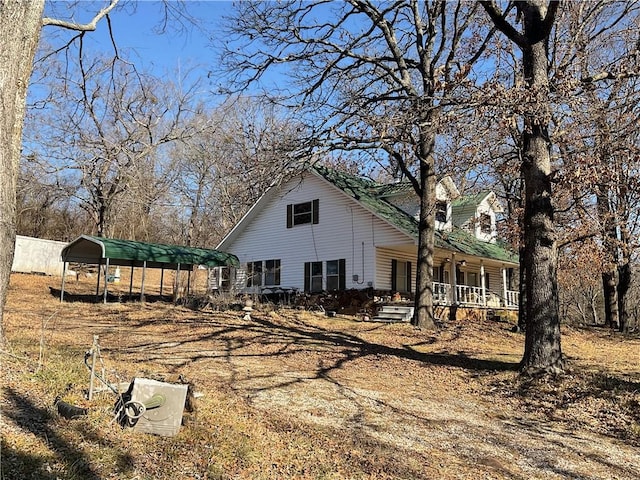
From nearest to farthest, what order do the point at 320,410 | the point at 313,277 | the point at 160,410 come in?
1. the point at 160,410
2. the point at 320,410
3. the point at 313,277

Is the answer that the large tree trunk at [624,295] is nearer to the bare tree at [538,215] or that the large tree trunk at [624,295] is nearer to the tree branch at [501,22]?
the bare tree at [538,215]

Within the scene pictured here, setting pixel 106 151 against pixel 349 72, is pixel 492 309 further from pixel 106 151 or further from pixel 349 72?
pixel 106 151

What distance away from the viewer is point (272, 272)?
22.5m

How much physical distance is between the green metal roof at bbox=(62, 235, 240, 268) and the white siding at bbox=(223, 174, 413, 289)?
172cm

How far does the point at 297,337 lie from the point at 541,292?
6.23 metres

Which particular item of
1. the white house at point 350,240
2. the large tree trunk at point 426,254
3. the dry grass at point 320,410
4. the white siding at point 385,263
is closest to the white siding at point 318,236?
the white house at point 350,240

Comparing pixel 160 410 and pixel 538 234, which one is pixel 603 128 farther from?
pixel 160 410

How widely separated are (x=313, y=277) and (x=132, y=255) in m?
7.45

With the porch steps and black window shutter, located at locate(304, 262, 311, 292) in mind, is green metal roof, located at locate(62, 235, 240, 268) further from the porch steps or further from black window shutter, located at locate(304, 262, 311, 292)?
the porch steps

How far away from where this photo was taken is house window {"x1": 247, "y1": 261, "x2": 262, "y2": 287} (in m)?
22.8

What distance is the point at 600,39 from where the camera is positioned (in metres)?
13.1

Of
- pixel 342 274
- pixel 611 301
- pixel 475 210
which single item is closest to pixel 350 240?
pixel 342 274

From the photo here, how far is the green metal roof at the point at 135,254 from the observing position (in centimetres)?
1777

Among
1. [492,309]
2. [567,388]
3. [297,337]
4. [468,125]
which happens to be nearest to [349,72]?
[468,125]
